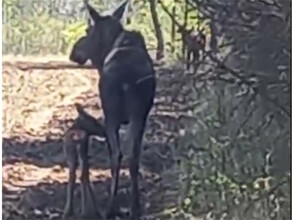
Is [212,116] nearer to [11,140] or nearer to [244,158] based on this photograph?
[244,158]

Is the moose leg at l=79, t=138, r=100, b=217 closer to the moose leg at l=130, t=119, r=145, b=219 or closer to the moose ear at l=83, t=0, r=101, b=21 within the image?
the moose leg at l=130, t=119, r=145, b=219

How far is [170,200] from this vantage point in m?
1.78

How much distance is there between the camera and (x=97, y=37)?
1.79 m

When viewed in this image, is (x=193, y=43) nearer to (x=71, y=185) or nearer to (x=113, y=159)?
(x=113, y=159)

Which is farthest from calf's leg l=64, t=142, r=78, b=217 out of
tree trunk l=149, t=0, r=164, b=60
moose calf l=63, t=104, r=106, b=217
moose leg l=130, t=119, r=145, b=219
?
tree trunk l=149, t=0, r=164, b=60

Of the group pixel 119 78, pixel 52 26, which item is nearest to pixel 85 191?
pixel 119 78

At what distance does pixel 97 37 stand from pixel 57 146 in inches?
10.4

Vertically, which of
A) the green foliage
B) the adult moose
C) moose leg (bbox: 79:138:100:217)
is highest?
→ the green foliage

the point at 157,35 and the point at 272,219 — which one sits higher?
the point at 157,35

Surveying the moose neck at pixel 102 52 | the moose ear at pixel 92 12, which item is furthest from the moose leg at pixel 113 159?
the moose ear at pixel 92 12

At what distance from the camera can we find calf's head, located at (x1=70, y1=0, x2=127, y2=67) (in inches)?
70.0

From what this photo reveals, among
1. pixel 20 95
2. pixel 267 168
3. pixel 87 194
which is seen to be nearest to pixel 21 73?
pixel 20 95

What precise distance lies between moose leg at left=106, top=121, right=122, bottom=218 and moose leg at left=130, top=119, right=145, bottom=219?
3 cm

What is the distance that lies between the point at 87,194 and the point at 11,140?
213mm
